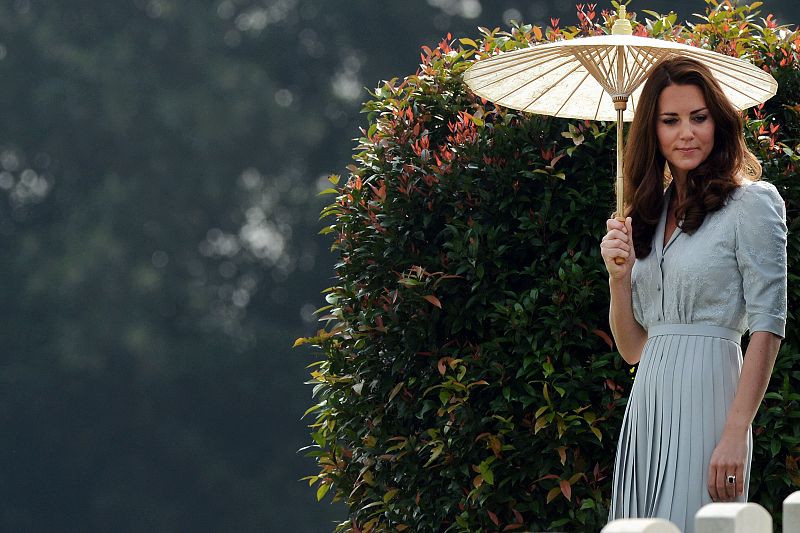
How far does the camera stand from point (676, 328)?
2.57m

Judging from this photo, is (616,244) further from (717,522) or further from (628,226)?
(717,522)

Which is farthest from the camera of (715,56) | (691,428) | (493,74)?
(493,74)

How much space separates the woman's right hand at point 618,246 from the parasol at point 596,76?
31mm

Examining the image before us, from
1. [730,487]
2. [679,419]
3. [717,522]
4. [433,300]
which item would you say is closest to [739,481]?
[730,487]

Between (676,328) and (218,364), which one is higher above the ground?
(218,364)

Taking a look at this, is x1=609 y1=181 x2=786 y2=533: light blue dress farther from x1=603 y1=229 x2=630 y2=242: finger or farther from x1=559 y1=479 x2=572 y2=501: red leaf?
x1=559 y1=479 x2=572 y2=501: red leaf

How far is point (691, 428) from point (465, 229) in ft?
4.71

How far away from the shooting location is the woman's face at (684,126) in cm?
260

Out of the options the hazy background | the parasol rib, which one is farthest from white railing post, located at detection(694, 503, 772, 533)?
the hazy background

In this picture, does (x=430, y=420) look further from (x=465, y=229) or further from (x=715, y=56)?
(x=715, y=56)

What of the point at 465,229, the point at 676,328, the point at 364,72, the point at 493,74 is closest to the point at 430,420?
the point at 465,229

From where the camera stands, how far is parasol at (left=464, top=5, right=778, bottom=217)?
294 centimetres

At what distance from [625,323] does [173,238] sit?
1342cm

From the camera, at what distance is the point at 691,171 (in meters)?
2.62
